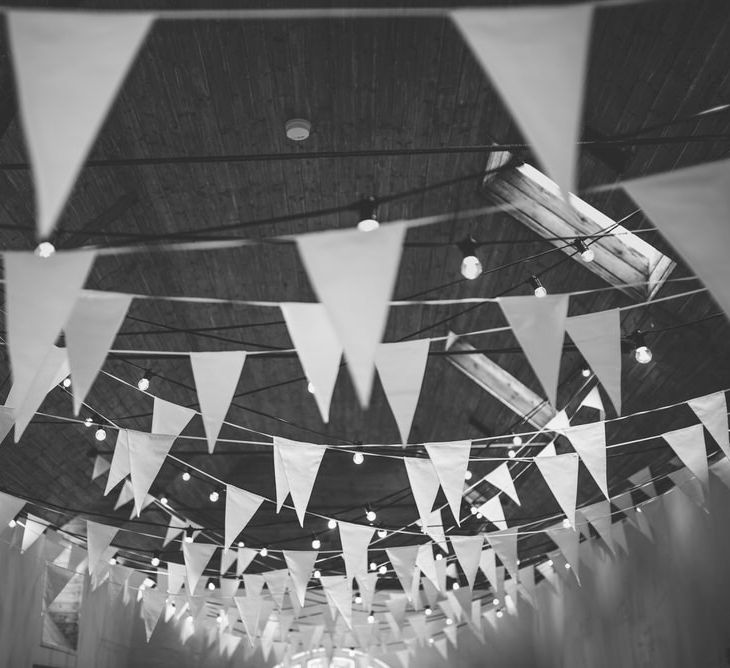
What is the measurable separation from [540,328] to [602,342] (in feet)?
2.02

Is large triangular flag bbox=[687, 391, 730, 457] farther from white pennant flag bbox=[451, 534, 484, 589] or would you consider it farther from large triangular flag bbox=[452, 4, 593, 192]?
large triangular flag bbox=[452, 4, 593, 192]

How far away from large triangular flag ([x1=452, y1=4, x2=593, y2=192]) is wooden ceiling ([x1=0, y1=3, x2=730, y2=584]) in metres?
1.16

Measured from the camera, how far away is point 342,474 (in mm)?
12258

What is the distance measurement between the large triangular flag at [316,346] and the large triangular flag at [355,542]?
3656 mm

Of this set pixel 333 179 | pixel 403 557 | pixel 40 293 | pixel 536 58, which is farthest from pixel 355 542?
pixel 536 58

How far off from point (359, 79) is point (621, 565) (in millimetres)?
6564

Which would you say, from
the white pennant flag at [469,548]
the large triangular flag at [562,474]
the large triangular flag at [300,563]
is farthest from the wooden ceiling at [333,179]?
the large triangular flag at [300,563]

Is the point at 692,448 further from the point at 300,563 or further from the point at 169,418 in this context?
the point at 300,563

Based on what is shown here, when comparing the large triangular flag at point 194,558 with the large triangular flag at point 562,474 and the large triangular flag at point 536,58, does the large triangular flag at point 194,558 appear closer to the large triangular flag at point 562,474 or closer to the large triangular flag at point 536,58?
the large triangular flag at point 562,474

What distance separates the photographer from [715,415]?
5.02m

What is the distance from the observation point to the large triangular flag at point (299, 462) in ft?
16.8

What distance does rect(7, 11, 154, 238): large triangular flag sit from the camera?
1803 mm

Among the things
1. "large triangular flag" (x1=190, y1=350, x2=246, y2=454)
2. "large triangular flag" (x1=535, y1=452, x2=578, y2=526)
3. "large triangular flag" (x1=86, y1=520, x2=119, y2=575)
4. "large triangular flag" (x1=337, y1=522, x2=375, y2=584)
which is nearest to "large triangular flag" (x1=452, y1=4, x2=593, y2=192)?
"large triangular flag" (x1=190, y1=350, x2=246, y2=454)

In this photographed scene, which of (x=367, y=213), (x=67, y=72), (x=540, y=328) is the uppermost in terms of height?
(x=367, y=213)
